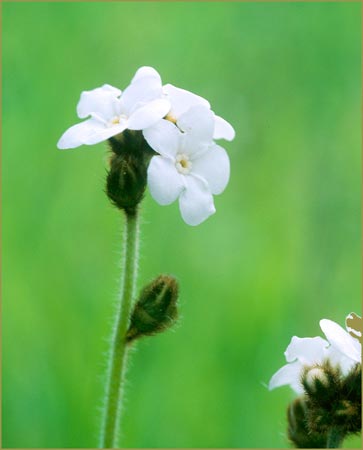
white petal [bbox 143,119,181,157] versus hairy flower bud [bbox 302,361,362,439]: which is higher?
white petal [bbox 143,119,181,157]

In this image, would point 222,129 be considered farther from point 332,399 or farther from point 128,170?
point 332,399

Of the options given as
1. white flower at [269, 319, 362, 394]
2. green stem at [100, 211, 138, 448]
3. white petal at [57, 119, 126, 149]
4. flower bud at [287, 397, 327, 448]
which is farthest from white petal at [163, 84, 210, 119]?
flower bud at [287, 397, 327, 448]

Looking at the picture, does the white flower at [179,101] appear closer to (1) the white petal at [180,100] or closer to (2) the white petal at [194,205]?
(1) the white petal at [180,100]

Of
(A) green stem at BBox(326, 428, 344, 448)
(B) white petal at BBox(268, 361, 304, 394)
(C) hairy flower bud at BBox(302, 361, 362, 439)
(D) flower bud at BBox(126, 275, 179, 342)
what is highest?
(D) flower bud at BBox(126, 275, 179, 342)

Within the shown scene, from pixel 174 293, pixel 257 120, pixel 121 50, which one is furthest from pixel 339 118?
pixel 174 293

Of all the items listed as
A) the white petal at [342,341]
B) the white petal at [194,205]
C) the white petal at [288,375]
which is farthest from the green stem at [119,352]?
the white petal at [342,341]

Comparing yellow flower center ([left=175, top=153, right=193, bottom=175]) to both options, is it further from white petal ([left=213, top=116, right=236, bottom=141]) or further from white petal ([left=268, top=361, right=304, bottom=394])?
white petal ([left=268, top=361, right=304, bottom=394])

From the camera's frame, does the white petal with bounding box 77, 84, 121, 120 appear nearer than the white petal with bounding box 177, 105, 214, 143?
No
